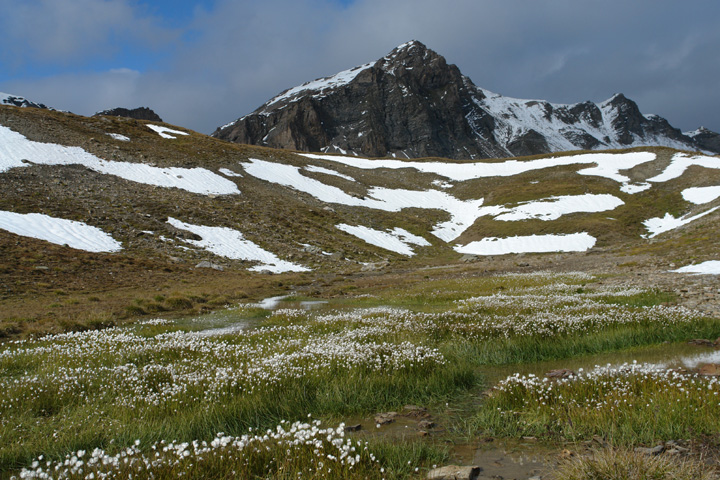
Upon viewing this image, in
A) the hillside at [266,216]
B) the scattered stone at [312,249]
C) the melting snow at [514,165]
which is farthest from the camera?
the melting snow at [514,165]

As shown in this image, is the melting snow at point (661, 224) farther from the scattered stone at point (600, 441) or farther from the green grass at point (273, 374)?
the scattered stone at point (600, 441)

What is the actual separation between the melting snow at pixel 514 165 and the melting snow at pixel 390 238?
43.2m

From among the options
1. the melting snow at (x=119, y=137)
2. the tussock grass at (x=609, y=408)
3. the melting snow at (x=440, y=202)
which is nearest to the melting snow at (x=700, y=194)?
the melting snow at (x=440, y=202)

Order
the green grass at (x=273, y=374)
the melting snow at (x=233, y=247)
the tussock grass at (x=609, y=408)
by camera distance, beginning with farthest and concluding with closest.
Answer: the melting snow at (x=233, y=247) < the green grass at (x=273, y=374) < the tussock grass at (x=609, y=408)

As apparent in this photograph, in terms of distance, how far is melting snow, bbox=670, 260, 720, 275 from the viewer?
800 inches

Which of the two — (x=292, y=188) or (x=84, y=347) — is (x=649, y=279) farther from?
(x=292, y=188)

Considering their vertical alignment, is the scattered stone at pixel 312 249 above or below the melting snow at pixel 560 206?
below

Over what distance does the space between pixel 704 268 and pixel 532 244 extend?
35.0 m

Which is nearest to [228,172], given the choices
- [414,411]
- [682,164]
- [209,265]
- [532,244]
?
[209,265]

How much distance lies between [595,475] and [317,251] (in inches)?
1749

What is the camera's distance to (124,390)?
752 centimetres

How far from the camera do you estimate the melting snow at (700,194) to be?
60009 millimetres

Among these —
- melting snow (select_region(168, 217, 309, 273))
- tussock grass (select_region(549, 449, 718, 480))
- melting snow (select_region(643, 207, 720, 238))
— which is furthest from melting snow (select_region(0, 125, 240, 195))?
melting snow (select_region(643, 207, 720, 238))

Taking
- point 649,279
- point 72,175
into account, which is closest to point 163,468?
point 649,279
